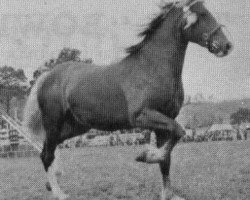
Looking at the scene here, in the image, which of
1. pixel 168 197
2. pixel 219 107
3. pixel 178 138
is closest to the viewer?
pixel 178 138

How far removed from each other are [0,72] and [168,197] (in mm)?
41311

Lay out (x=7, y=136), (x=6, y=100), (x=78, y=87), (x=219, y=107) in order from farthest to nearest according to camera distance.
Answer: (x=219, y=107) < (x=6, y=100) < (x=7, y=136) < (x=78, y=87)

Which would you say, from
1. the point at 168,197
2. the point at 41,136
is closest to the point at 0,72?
the point at 41,136

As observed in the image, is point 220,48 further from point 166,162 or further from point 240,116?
point 240,116

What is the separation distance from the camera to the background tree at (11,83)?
142 feet

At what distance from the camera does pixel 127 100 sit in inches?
270

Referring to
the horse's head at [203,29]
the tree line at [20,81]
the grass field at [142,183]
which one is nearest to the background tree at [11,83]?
the tree line at [20,81]

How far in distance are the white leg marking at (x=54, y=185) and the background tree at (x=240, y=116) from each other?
52606mm

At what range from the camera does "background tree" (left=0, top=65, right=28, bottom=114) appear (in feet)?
142

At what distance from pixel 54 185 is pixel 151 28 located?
2786 mm

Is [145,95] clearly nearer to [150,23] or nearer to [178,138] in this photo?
[178,138]

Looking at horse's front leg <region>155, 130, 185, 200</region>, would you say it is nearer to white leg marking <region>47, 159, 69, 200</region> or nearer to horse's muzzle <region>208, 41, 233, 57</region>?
horse's muzzle <region>208, 41, 233, 57</region>

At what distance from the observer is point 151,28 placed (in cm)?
718

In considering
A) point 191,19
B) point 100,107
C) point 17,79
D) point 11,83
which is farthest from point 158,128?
point 11,83
